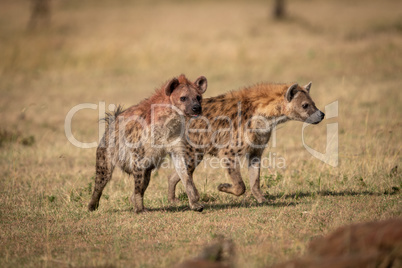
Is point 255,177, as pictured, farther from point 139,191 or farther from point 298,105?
point 139,191

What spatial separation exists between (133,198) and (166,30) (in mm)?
15063

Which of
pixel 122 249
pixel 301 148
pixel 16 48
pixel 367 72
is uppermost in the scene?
pixel 16 48

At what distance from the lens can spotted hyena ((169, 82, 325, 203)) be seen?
240 inches

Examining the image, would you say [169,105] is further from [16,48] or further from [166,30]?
[166,30]

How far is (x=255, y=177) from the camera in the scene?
6223 mm

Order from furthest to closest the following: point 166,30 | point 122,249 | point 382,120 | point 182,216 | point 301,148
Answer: point 166,30
point 382,120
point 301,148
point 182,216
point 122,249

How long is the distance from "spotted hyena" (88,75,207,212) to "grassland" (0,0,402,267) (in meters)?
0.35

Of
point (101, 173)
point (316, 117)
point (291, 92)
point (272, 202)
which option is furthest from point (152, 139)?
point (316, 117)

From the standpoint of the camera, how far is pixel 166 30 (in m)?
20.4

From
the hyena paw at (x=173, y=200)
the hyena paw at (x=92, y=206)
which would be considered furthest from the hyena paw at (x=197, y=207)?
the hyena paw at (x=92, y=206)

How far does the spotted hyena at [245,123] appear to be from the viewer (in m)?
6.09

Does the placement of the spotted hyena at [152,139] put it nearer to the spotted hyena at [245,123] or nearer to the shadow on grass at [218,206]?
the shadow on grass at [218,206]

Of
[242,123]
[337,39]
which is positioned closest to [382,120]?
[242,123]

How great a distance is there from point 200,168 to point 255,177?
148 cm
